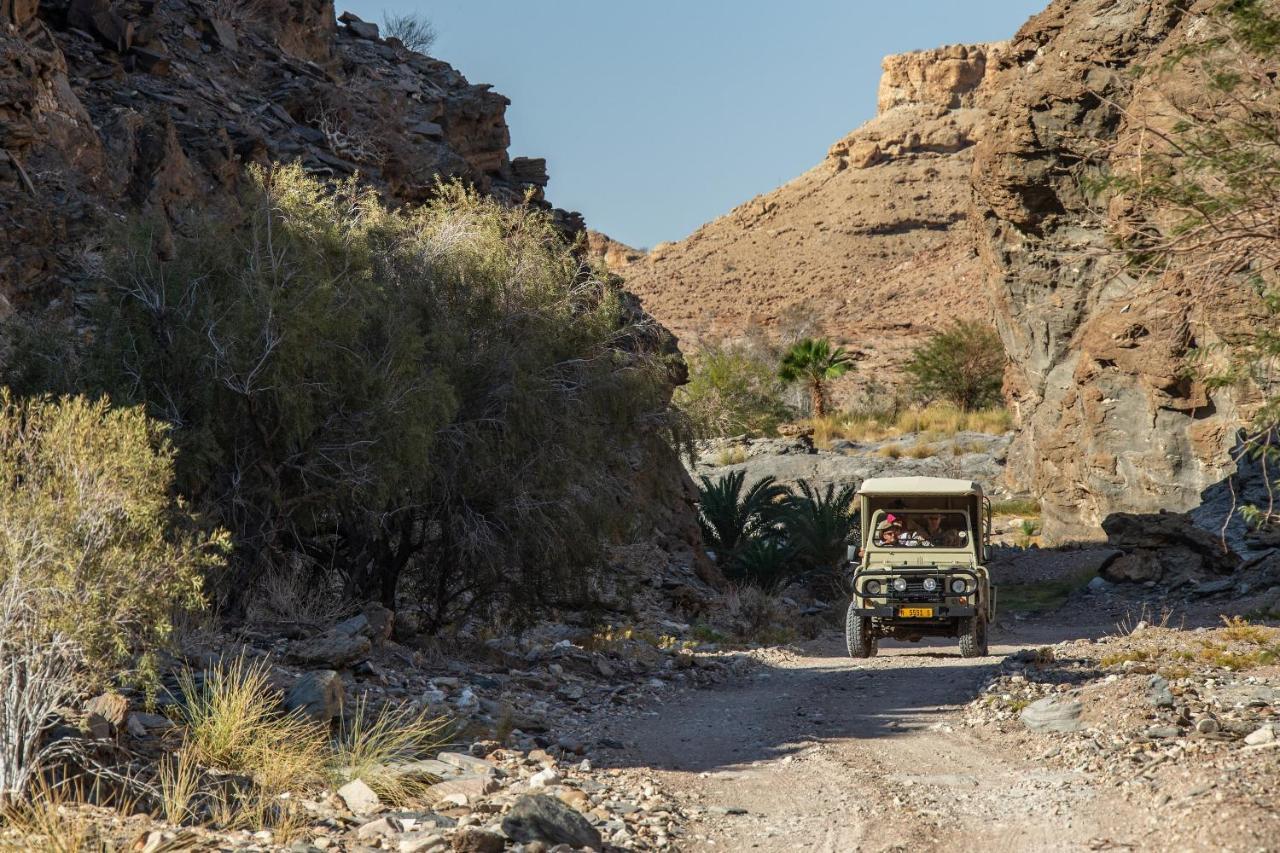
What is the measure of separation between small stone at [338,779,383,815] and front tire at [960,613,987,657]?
10.3 m

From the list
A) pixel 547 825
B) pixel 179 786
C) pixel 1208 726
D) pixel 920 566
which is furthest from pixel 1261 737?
pixel 920 566

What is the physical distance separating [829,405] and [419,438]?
176ft

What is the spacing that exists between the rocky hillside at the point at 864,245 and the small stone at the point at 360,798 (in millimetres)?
64649

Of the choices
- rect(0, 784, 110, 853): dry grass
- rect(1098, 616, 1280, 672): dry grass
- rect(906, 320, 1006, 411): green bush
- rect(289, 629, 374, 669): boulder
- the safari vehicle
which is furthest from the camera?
rect(906, 320, 1006, 411): green bush

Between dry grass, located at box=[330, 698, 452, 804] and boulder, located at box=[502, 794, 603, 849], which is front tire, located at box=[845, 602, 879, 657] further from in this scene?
boulder, located at box=[502, 794, 603, 849]

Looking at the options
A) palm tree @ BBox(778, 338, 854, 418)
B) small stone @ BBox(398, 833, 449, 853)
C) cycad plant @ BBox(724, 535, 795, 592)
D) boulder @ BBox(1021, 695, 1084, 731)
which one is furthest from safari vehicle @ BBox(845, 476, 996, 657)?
palm tree @ BBox(778, 338, 854, 418)

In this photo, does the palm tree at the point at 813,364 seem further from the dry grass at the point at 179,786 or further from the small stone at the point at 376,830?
the small stone at the point at 376,830

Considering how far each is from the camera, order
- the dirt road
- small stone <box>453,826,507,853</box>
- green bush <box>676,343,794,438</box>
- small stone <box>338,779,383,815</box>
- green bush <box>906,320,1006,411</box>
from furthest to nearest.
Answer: green bush <box>906,320,1006,411</box> < green bush <box>676,343,794,438</box> < small stone <box>338,779,383,815</box> < the dirt road < small stone <box>453,826,507,853</box>

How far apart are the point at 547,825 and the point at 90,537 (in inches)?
125

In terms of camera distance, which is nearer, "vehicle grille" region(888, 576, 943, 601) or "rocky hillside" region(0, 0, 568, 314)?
"vehicle grille" region(888, 576, 943, 601)

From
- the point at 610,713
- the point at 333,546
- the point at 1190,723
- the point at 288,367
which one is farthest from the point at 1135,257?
the point at 333,546

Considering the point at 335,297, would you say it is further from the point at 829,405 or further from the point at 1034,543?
the point at 829,405

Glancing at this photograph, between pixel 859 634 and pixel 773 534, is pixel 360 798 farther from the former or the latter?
pixel 773 534

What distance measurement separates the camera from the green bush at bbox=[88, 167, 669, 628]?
12445mm
